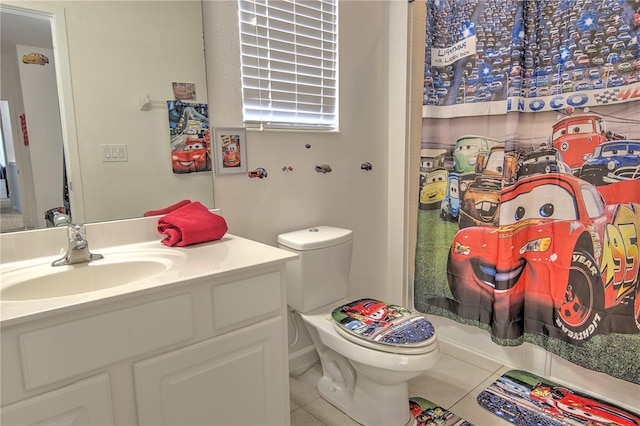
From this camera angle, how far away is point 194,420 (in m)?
1.11

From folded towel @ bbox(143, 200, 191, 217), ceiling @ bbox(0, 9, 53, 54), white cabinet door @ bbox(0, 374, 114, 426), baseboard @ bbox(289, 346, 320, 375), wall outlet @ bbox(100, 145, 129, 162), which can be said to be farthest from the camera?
baseboard @ bbox(289, 346, 320, 375)

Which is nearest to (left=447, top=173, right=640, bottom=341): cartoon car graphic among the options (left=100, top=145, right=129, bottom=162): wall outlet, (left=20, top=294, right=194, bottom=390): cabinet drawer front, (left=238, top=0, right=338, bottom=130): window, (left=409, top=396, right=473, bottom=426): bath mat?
(left=409, top=396, right=473, bottom=426): bath mat

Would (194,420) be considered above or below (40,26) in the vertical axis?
below

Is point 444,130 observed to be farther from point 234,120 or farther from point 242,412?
point 242,412

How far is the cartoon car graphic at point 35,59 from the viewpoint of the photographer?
3.99 feet

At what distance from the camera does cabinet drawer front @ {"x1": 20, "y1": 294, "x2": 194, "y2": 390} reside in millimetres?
850

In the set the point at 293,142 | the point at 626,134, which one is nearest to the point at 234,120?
the point at 293,142

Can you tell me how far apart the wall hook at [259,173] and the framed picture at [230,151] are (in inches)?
1.5

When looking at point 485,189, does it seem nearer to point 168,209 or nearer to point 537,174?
point 537,174

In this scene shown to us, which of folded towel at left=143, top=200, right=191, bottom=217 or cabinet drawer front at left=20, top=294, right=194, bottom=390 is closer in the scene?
cabinet drawer front at left=20, top=294, right=194, bottom=390

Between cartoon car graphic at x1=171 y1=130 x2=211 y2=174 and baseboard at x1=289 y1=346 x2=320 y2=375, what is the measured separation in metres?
1.08

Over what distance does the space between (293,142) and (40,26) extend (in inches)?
41.1

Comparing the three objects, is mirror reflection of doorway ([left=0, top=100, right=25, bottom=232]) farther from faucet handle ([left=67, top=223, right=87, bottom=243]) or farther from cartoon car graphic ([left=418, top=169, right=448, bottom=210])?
cartoon car graphic ([left=418, top=169, right=448, bottom=210])

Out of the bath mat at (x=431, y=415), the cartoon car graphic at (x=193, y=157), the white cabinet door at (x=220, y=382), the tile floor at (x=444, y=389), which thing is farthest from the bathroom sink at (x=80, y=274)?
the bath mat at (x=431, y=415)
